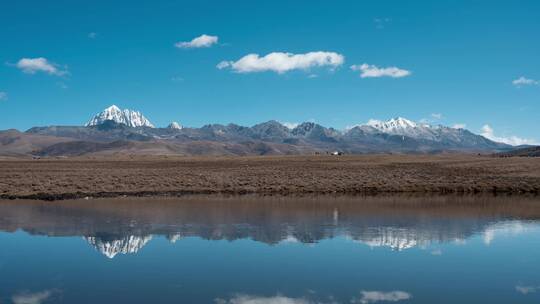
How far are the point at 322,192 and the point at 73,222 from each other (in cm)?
2513

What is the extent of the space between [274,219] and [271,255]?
9.63m

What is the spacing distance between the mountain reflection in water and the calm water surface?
0.10 meters

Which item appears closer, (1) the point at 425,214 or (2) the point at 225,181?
(1) the point at 425,214

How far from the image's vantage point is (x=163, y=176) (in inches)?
2138

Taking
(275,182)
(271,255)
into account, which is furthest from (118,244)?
(275,182)

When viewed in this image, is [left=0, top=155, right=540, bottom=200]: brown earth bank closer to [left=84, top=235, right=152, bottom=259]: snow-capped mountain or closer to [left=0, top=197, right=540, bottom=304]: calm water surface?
[left=0, top=197, right=540, bottom=304]: calm water surface

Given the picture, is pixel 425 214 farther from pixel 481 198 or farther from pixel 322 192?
Result: pixel 322 192

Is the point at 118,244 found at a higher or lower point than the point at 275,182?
lower

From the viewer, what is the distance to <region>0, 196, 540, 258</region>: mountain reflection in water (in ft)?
76.3

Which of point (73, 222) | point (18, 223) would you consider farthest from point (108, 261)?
point (18, 223)

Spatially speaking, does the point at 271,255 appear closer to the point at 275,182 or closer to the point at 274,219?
the point at 274,219

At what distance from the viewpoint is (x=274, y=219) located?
29062mm

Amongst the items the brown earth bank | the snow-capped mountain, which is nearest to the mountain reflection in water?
the snow-capped mountain

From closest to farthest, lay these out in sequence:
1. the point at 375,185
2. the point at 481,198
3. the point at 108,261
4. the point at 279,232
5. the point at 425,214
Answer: the point at 108,261 → the point at 279,232 → the point at 425,214 → the point at 481,198 → the point at 375,185
